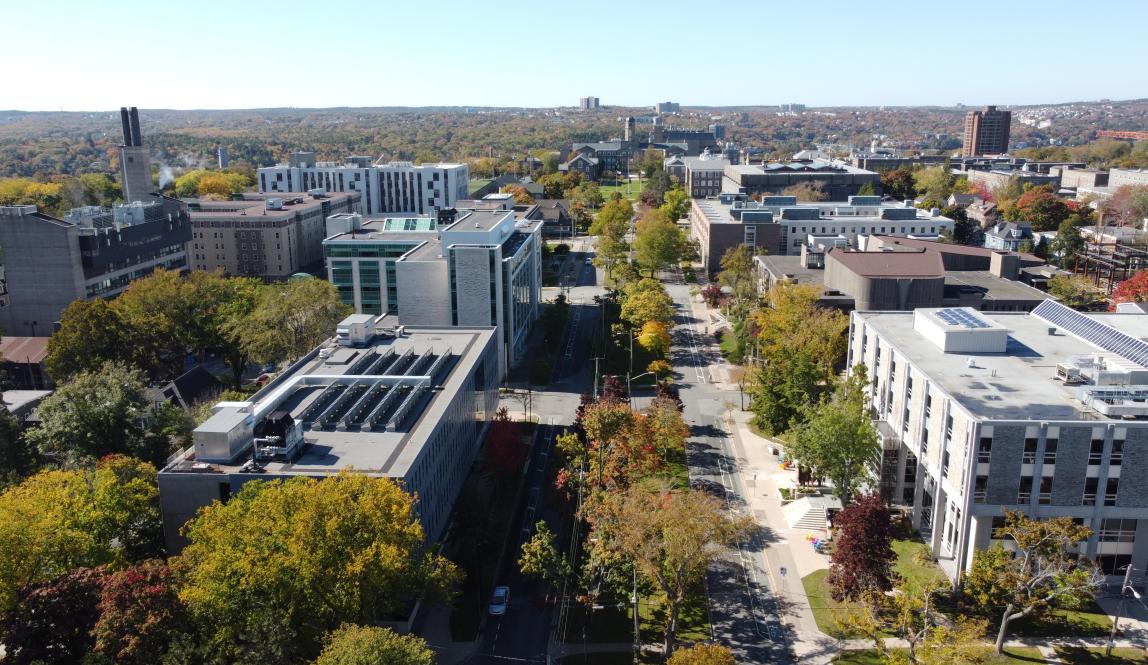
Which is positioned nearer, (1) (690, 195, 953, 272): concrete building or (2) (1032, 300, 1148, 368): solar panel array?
(2) (1032, 300, 1148, 368): solar panel array

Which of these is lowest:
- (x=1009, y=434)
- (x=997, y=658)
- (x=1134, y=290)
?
(x=997, y=658)

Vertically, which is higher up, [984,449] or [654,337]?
[984,449]

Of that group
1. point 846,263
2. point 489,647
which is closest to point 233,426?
point 489,647

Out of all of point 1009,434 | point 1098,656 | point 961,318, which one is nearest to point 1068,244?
point 961,318

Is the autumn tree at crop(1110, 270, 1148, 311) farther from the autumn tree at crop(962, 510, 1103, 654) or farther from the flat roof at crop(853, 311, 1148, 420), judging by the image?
the autumn tree at crop(962, 510, 1103, 654)

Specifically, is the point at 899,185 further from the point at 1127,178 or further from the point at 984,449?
the point at 984,449

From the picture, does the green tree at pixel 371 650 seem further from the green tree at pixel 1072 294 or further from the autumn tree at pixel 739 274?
the green tree at pixel 1072 294

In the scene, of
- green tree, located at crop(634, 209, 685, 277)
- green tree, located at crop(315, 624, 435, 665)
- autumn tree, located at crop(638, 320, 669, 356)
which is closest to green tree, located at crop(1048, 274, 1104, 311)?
autumn tree, located at crop(638, 320, 669, 356)
